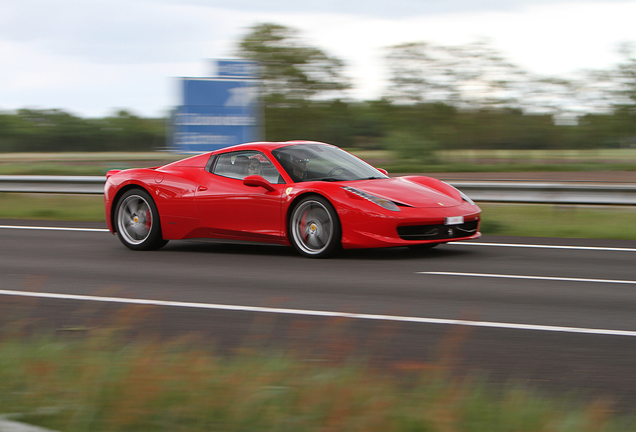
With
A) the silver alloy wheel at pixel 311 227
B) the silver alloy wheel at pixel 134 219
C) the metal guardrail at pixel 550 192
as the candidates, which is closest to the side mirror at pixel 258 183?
the silver alloy wheel at pixel 311 227

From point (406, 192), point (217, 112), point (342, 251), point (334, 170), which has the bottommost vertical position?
point (342, 251)

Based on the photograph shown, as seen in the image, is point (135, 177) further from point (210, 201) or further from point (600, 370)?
point (600, 370)

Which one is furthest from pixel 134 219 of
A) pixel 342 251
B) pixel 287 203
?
pixel 342 251

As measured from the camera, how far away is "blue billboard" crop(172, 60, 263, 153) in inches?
543

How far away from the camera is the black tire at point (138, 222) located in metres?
9.14

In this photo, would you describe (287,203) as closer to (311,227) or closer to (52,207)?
(311,227)

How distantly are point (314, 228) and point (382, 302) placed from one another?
2391mm

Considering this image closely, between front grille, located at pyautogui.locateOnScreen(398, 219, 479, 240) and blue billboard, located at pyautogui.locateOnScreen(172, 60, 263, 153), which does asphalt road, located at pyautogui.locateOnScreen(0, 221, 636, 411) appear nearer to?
front grille, located at pyautogui.locateOnScreen(398, 219, 479, 240)

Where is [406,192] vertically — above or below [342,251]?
above

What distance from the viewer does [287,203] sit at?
26.7 feet

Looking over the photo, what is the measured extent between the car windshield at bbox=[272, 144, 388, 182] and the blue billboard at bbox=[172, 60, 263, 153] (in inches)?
207

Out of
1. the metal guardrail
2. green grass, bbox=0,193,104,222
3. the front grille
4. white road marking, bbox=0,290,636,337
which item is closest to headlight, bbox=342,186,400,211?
the front grille

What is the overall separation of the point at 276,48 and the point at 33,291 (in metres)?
30.3

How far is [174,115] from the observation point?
14.0 metres
